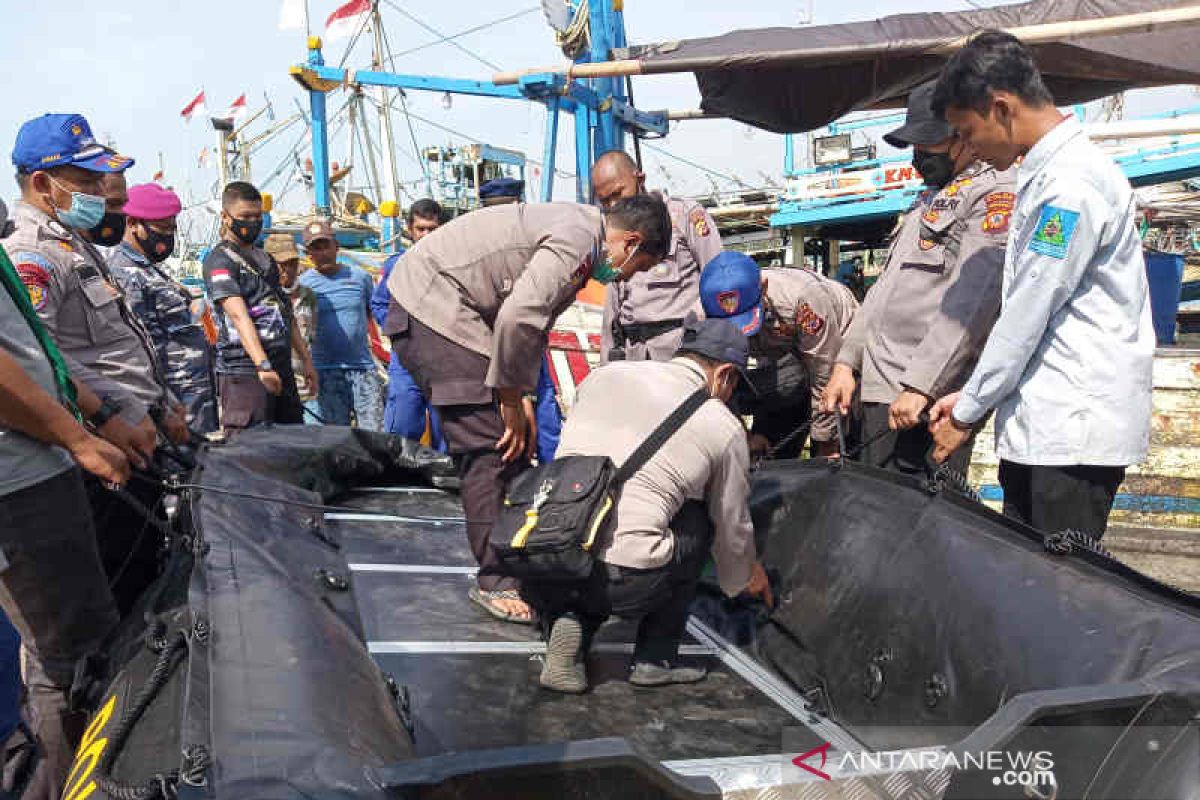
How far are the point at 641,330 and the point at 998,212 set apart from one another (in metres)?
1.64

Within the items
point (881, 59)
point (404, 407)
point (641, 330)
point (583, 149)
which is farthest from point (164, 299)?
point (583, 149)

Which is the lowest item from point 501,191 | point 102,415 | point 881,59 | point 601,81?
point 102,415

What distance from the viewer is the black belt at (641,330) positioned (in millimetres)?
3699

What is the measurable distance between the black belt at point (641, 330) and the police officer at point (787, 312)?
37 cm

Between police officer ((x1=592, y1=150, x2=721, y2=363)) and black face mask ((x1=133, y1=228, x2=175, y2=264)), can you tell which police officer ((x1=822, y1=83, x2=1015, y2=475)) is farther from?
black face mask ((x1=133, y1=228, x2=175, y2=264))

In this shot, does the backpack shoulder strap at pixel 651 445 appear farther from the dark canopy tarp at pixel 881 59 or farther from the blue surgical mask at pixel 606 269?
the dark canopy tarp at pixel 881 59

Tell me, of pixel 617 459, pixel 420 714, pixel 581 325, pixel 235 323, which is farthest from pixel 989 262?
pixel 581 325

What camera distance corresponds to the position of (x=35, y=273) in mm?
2205

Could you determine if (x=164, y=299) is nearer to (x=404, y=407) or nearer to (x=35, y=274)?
(x=404, y=407)

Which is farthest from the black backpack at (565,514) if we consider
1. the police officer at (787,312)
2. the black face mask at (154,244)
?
the black face mask at (154,244)

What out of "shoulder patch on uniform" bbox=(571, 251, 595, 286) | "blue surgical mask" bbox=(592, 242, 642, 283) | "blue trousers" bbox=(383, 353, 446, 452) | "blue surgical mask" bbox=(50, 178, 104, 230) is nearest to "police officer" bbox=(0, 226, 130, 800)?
"blue surgical mask" bbox=(50, 178, 104, 230)

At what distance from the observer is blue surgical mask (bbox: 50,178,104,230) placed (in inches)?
94.2

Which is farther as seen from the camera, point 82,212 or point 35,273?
point 82,212

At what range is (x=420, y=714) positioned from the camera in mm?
2131
